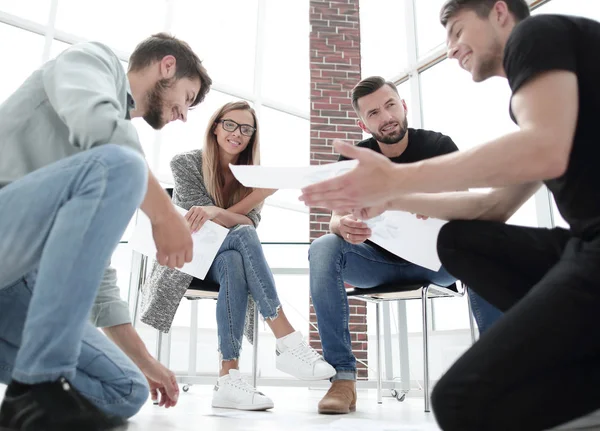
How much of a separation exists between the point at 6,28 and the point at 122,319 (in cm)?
430

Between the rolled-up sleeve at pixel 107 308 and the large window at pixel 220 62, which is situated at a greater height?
the large window at pixel 220 62

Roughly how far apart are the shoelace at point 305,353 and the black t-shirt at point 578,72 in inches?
43.2

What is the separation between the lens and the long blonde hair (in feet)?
8.03

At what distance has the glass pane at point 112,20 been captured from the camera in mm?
4898

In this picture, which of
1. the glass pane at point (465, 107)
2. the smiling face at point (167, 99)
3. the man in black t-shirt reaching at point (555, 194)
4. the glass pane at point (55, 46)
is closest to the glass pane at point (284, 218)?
the glass pane at point (465, 107)

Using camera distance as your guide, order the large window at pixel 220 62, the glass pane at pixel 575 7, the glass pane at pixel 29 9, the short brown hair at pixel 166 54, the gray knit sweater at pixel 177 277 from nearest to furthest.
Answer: the short brown hair at pixel 166 54 < the gray knit sweater at pixel 177 277 < the glass pane at pixel 575 7 < the large window at pixel 220 62 < the glass pane at pixel 29 9

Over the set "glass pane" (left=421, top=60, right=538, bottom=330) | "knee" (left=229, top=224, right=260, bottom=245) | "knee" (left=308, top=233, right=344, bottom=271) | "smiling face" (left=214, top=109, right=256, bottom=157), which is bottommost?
"knee" (left=308, top=233, right=344, bottom=271)

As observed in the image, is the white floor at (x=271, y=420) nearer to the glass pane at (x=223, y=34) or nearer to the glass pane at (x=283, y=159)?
the glass pane at (x=283, y=159)

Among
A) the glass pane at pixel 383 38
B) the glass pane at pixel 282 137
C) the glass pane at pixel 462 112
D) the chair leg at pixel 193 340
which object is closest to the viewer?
the glass pane at pixel 462 112

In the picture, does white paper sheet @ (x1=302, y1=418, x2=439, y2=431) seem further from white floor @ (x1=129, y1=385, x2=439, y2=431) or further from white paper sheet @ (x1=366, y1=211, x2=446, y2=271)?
white paper sheet @ (x1=366, y1=211, x2=446, y2=271)

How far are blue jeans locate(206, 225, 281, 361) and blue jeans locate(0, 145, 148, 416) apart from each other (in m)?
1.04

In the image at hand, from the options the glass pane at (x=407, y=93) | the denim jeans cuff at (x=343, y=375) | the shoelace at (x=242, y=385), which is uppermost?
the glass pane at (x=407, y=93)

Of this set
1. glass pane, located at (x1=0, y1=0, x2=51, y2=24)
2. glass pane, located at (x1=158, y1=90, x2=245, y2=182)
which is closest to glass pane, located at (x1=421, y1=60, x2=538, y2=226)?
glass pane, located at (x1=158, y1=90, x2=245, y2=182)

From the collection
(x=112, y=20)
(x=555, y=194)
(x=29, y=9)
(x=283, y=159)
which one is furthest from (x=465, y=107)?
(x=29, y=9)
